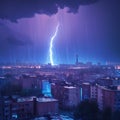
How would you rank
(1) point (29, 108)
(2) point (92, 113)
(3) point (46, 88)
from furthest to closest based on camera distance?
1. (3) point (46, 88)
2. (1) point (29, 108)
3. (2) point (92, 113)

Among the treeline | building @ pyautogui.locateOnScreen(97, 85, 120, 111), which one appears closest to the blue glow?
building @ pyautogui.locateOnScreen(97, 85, 120, 111)

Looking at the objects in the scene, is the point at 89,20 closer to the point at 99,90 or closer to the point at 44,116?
the point at 99,90

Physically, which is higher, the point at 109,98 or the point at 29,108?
the point at 109,98

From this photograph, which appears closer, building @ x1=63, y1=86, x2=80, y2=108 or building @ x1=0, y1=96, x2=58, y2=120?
building @ x1=0, y1=96, x2=58, y2=120

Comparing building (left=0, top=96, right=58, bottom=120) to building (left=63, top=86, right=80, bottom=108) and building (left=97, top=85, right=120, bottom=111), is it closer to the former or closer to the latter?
building (left=63, top=86, right=80, bottom=108)

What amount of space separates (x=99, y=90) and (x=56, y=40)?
1.56 m

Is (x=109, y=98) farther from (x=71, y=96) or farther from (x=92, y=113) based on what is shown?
(x=71, y=96)

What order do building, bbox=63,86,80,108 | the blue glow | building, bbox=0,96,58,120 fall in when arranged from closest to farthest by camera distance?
building, bbox=0,96,58,120 < building, bbox=63,86,80,108 < the blue glow

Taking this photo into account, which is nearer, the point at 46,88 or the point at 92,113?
the point at 92,113

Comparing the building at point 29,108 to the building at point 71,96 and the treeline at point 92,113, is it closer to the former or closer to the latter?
the building at point 71,96

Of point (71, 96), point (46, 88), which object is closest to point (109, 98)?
point (71, 96)

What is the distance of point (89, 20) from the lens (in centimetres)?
502

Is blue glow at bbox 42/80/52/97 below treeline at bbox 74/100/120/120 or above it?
above

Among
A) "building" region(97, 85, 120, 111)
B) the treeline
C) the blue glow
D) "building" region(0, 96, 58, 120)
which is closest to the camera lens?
the treeline
